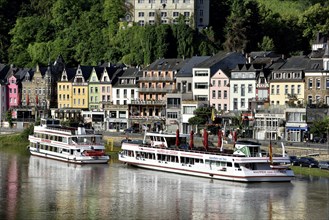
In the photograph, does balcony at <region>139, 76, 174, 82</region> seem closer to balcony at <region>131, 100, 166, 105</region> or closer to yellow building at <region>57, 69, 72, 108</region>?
balcony at <region>131, 100, 166, 105</region>

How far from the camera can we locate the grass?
67.5 meters

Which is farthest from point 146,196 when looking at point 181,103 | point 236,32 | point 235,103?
point 236,32

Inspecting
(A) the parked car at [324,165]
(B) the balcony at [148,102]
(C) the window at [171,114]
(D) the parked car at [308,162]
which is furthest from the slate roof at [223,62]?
(A) the parked car at [324,165]

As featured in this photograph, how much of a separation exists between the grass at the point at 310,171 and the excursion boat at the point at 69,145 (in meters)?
16.5

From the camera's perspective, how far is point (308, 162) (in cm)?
7050

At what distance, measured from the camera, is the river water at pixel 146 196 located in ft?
176

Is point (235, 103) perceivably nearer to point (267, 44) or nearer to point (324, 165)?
point (267, 44)

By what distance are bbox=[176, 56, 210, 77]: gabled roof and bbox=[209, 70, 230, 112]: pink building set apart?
3582mm

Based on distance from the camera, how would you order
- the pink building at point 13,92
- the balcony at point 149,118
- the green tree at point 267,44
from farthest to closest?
the pink building at point 13,92
the green tree at point 267,44
the balcony at point 149,118

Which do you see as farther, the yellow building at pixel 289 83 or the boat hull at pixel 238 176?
the yellow building at pixel 289 83

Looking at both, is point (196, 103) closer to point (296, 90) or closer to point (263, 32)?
point (296, 90)

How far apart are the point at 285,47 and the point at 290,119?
111ft

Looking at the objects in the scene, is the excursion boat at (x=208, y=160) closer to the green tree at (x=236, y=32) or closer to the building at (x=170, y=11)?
the green tree at (x=236, y=32)

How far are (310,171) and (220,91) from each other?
89.9ft
